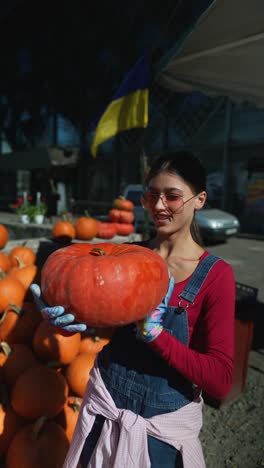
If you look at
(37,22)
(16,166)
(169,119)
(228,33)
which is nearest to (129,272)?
(228,33)

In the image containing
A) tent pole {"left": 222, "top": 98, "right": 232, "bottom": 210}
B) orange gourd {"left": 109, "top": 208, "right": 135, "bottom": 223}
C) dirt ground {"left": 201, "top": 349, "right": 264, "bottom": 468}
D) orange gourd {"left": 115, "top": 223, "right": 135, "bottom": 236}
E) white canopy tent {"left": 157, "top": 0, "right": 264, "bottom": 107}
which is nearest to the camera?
dirt ground {"left": 201, "top": 349, "right": 264, "bottom": 468}

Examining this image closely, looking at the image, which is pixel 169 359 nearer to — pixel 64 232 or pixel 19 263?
pixel 19 263

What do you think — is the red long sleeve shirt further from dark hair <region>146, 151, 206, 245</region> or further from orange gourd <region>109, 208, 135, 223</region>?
orange gourd <region>109, 208, 135, 223</region>

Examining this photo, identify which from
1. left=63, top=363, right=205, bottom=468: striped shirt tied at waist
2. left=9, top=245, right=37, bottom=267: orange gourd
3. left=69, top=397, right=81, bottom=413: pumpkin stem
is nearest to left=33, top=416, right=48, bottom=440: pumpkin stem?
left=69, top=397, right=81, bottom=413: pumpkin stem

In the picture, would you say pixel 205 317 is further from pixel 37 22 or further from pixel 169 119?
pixel 37 22

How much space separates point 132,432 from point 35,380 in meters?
1.09

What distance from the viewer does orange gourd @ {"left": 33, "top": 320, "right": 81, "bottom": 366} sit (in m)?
2.52

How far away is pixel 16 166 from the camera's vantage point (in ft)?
64.8

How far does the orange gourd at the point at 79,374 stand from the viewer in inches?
93.8

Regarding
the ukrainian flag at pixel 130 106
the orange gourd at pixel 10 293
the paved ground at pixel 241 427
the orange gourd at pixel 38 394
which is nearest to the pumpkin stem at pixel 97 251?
the orange gourd at pixel 38 394

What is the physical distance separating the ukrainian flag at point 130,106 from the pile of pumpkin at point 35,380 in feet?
8.58

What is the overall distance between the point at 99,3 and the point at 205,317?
76.3 ft

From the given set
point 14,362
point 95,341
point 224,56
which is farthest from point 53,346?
point 224,56

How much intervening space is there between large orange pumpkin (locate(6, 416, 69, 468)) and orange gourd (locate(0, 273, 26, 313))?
123cm
